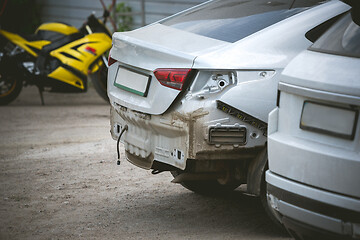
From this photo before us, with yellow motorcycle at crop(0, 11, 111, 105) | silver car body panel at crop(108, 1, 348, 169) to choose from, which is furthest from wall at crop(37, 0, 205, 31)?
silver car body panel at crop(108, 1, 348, 169)

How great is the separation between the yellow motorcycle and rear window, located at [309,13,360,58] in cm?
653

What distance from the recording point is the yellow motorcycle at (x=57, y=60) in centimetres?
970

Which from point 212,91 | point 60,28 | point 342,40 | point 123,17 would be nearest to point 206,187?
point 212,91

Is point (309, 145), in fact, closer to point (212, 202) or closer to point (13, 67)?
point (212, 202)

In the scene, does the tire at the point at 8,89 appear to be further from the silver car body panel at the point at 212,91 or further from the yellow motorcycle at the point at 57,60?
the silver car body panel at the point at 212,91

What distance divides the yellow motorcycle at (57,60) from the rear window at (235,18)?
15.4 ft

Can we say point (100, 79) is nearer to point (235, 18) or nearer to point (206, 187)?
point (206, 187)

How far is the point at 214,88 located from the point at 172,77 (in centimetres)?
31

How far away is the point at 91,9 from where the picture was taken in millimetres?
14070

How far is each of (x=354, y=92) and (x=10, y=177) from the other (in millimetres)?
3872

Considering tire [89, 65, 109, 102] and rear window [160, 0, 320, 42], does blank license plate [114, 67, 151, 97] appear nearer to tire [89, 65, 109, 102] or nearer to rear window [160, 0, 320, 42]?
rear window [160, 0, 320, 42]

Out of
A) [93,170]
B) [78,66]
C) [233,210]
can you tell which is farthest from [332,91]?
[78,66]

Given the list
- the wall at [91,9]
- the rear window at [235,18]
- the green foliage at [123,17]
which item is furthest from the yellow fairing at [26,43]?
the rear window at [235,18]

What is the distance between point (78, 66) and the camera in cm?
965
